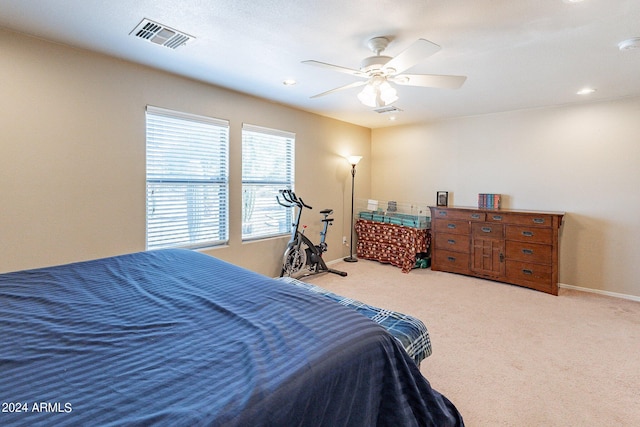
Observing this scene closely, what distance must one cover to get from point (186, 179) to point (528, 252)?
4.35m

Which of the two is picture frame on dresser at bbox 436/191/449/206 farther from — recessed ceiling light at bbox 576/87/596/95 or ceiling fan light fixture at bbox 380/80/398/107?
ceiling fan light fixture at bbox 380/80/398/107

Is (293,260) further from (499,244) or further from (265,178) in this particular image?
(499,244)

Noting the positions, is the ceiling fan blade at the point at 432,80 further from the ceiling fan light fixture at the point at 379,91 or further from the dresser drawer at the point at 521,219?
the dresser drawer at the point at 521,219

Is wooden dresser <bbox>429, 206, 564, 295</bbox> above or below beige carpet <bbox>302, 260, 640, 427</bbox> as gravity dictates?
above

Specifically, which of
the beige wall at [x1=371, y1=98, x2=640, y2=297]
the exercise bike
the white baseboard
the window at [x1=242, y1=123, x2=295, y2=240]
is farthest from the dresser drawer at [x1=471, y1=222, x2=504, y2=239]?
the window at [x1=242, y1=123, x2=295, y2=240]

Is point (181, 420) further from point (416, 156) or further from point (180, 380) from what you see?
point (416, 156)

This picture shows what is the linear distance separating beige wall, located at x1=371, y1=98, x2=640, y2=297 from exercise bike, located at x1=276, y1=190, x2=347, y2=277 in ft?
7.92

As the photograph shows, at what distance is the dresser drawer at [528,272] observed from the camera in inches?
153

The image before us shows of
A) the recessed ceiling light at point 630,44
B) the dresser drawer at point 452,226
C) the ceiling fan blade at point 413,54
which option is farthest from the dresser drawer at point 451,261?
the ceiling fan blade at point 413,54

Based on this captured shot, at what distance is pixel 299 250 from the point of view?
4.34 m

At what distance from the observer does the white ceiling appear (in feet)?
6.36

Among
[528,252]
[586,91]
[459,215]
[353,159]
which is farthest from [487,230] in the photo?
[353,159]

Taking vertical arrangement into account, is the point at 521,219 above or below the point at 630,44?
below

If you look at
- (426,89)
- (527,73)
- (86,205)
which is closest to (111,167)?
(86,205)
